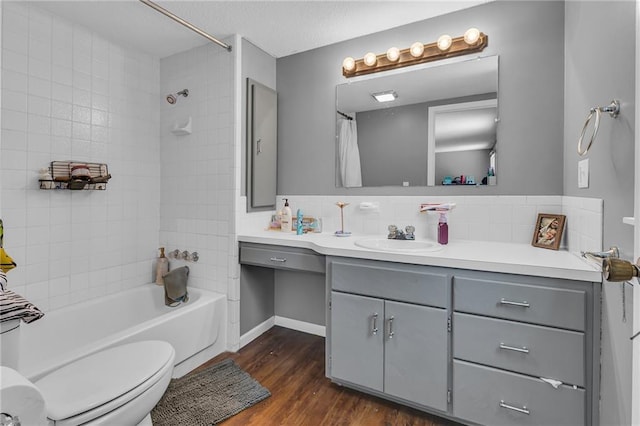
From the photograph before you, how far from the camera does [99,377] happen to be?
125 centimetres

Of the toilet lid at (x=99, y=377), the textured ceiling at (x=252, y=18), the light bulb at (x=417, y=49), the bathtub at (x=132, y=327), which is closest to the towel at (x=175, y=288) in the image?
the bathtub at (x=132, y=327)

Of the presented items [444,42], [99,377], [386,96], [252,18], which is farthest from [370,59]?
[99,377]

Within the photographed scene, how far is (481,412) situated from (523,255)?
2.46 feet

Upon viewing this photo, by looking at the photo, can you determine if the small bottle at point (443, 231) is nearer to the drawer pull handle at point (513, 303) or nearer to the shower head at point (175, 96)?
the drawer pull handle at point (513, 303)

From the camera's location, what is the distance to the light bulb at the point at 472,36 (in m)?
1.91

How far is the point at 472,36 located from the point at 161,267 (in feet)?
9.16

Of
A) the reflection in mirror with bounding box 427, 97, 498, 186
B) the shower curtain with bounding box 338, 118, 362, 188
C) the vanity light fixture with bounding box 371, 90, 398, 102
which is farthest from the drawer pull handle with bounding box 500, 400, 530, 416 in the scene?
the vanity light fixture with bounding box 371, 90, 398, 102

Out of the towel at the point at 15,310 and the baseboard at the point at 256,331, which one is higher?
the towel at the point at 15,310

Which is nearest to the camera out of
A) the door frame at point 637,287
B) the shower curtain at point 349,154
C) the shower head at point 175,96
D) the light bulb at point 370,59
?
the door frame at point 637,287

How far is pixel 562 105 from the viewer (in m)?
1.78

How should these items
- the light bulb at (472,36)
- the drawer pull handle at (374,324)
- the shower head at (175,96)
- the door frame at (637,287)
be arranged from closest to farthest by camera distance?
the door frame at (637,287) < the drawer pull handle at (374,324) < the light bulb at (472,36) < the shower head at (175,96)

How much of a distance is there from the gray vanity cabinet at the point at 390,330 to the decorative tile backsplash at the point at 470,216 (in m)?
0.65

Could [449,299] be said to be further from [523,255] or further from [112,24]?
[112,24]

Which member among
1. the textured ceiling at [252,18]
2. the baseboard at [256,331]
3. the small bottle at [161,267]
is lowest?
the baseboard at [256,331]
